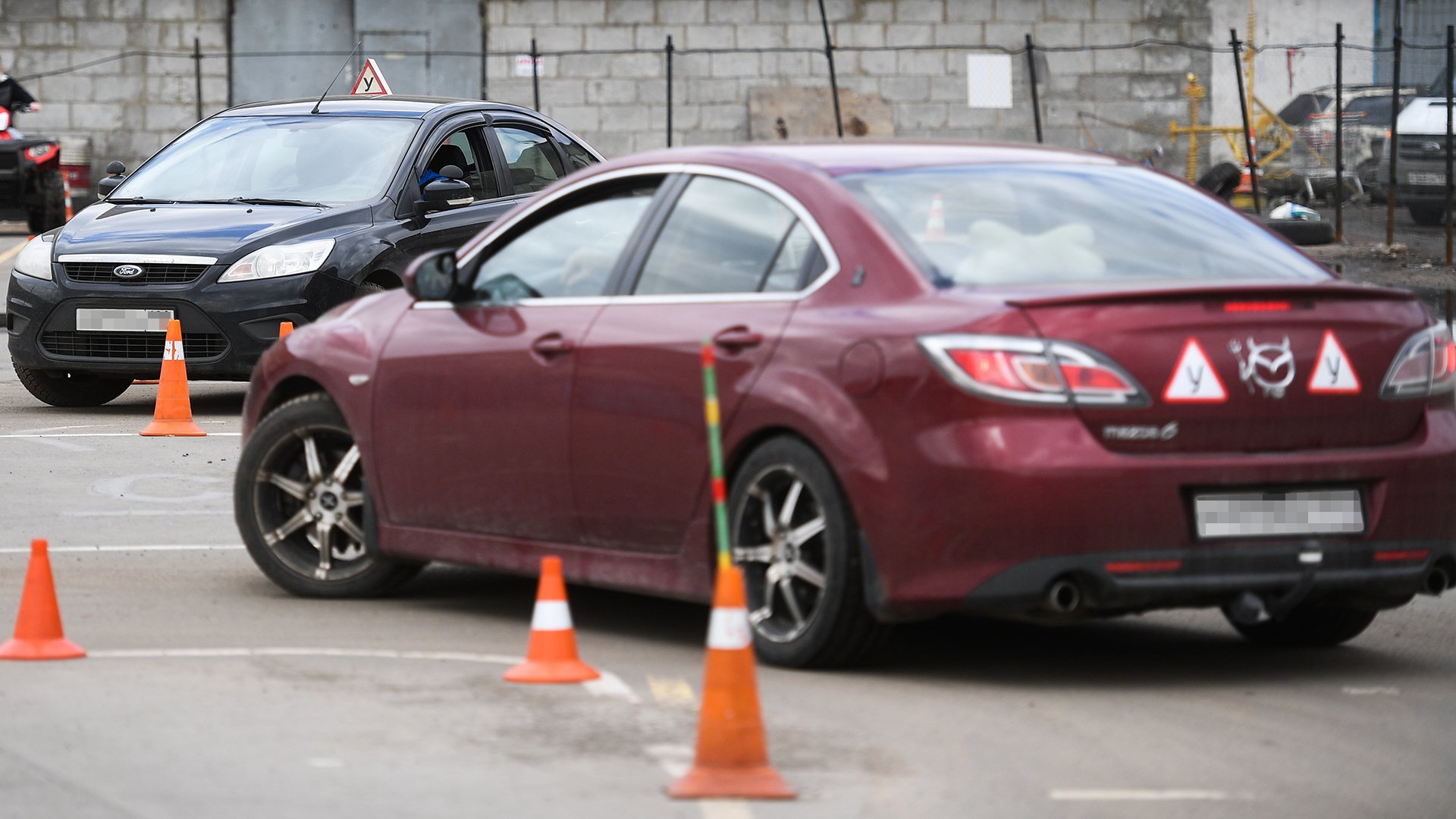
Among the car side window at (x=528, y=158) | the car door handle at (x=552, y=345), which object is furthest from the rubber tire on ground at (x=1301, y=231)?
the car side window at (x=528, y=158)

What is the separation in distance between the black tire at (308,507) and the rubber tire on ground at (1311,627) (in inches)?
105

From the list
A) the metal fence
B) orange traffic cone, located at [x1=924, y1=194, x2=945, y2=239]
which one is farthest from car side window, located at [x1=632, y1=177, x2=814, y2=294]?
the metal fence

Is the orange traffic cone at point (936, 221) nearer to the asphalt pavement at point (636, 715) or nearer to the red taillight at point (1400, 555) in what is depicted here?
the asphalt pavement at point (636, 715)

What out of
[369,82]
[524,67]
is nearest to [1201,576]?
[369,82]

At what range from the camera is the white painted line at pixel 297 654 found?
6668 mm

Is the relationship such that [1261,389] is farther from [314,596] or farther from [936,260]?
[314,596]

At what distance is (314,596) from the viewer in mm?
7820

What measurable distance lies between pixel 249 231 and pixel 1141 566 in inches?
324

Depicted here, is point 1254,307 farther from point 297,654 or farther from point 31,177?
point 31,177

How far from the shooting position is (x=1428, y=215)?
2842 cm

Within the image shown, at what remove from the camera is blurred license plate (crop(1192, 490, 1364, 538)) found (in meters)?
5.99

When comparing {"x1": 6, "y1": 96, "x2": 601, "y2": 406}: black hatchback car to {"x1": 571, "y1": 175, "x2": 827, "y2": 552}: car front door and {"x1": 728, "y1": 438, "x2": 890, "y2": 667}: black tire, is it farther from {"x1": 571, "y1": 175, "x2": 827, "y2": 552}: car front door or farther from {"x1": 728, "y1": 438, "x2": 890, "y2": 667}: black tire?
{"x1": 728, "y1": 438, "x2": 890, "y2": 667}: black tire

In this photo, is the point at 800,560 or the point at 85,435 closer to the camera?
the point at 800,560

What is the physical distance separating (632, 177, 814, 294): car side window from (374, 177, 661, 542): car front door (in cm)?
18
